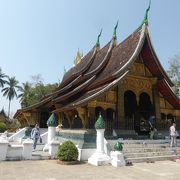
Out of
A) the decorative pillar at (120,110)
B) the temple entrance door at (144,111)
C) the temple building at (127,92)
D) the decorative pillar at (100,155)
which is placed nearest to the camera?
the decorative pillar at (100,155)

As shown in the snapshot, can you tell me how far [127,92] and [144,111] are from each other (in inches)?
83.1

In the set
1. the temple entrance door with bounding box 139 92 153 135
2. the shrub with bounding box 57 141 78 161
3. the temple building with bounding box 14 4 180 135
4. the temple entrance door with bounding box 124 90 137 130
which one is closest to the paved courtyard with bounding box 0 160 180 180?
the shrub with bounding box 57 141 78 161

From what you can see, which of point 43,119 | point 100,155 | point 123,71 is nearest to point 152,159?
point 100,155

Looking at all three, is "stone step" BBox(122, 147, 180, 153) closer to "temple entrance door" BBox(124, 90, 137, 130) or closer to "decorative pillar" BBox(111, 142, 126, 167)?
"decorative pillar" BBox(111, 142, 126, 167)

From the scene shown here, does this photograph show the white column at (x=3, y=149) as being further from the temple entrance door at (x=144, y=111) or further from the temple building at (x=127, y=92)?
the temple entrance door at (x=144, y=111)

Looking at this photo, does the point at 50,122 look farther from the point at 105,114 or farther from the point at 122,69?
the point at 122,69

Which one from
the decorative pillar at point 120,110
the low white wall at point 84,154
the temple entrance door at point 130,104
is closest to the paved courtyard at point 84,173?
the low white wall at point 84,154

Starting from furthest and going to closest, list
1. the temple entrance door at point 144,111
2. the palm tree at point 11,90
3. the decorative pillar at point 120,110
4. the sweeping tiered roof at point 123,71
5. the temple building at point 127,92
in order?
the palm tree at point 11,90
the temple entrance door at point 144,111
the sweeping tiered roof at point 123,71
the decorative pillar at point 120,110
the temple building at point 127,92

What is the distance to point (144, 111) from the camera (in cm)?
1680

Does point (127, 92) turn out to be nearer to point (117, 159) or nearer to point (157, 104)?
point (157, 104)

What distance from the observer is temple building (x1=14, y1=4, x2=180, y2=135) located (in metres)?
13.2

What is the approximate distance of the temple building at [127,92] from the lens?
13172mm

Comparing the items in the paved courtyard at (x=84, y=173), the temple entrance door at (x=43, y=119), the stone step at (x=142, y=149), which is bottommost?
the paved courtyard at (x=84, y=173)

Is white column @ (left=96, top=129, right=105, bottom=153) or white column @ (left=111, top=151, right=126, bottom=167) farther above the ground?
white column @ (left=96, top=129, right=105, bottom=153)
